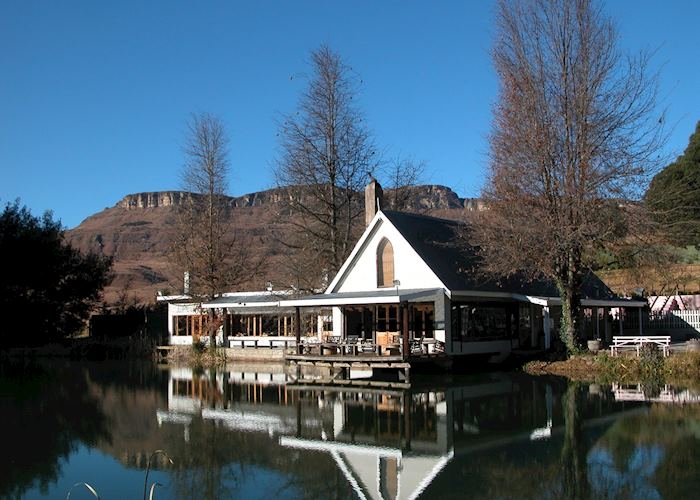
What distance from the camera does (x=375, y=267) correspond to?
27.0 meters

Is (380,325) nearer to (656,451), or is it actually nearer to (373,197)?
(373,197)

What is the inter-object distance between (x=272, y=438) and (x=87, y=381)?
585 inches

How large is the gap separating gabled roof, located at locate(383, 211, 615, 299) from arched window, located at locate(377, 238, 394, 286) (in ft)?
3.05

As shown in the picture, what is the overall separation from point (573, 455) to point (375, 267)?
15.8 meters

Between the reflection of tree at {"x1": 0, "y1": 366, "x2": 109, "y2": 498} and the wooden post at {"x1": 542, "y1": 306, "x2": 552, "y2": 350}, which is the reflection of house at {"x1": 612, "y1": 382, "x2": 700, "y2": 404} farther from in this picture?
the reflection of tree at {"x1": 0, "y1": 366, "x2": 109, "y2": 498}

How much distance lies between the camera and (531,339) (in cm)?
2783

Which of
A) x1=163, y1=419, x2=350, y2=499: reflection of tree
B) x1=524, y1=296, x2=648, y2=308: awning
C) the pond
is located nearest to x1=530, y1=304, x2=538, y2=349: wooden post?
x1=524, y1=296, x2=648, y2=308: awning

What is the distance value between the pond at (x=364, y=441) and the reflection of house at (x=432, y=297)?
345 cm

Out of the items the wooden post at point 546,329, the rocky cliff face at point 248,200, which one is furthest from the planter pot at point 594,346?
the rocky cliff face at point 248,200

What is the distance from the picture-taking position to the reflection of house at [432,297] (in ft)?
81.5

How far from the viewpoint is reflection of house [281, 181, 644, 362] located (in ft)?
81.5

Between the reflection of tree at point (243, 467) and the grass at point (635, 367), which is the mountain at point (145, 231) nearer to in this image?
the grass at point (635, 367)

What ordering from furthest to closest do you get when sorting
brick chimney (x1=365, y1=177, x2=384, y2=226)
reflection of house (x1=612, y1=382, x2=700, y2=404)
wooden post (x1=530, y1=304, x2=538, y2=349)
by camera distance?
1. brick chimney (x1=365, y1=177, x2=384, y2=226)
2. wooden post (x1=530, y1=304, x2=538, y2=349)
3. reflection of house (x1=612, y1=382, x2=700, y2=404)

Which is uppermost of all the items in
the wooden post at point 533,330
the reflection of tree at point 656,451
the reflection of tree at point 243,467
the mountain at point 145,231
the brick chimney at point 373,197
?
the mountain at point 145,231
